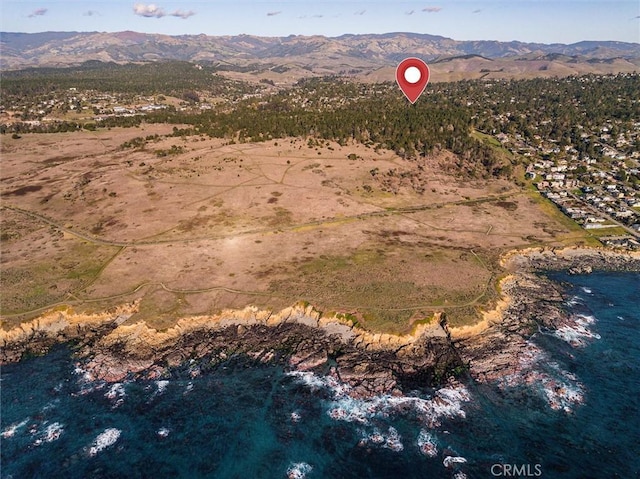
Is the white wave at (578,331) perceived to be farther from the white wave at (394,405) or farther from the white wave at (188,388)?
the white wave at (188,388)

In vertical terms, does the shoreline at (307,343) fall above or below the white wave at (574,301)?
below

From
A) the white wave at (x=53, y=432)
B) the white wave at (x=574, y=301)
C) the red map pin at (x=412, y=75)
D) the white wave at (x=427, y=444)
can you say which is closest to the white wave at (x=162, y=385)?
the white wave at (x=53, y=432)

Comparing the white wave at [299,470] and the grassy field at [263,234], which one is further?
the grassy field at [263,234]

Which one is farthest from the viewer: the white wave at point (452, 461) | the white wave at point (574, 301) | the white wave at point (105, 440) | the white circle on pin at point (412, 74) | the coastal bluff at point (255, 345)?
the white wave at point (574, 301)

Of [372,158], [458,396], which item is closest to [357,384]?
[458,396]

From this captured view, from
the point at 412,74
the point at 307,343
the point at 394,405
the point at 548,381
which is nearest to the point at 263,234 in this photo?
the point at 307,343

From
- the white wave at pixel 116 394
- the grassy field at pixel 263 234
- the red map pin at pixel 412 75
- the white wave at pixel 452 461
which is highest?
the red map pin at pixel 412 75

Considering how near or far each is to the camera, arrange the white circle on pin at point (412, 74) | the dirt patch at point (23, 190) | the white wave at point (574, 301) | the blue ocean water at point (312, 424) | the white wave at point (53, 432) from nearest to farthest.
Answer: the blue ocean water at point (312, 424)
the white wave at point (53, 432)
the white circle on pin at point (412, 74)
the white wave at point (574, 301)
the dirt patch at point (23, 190)
